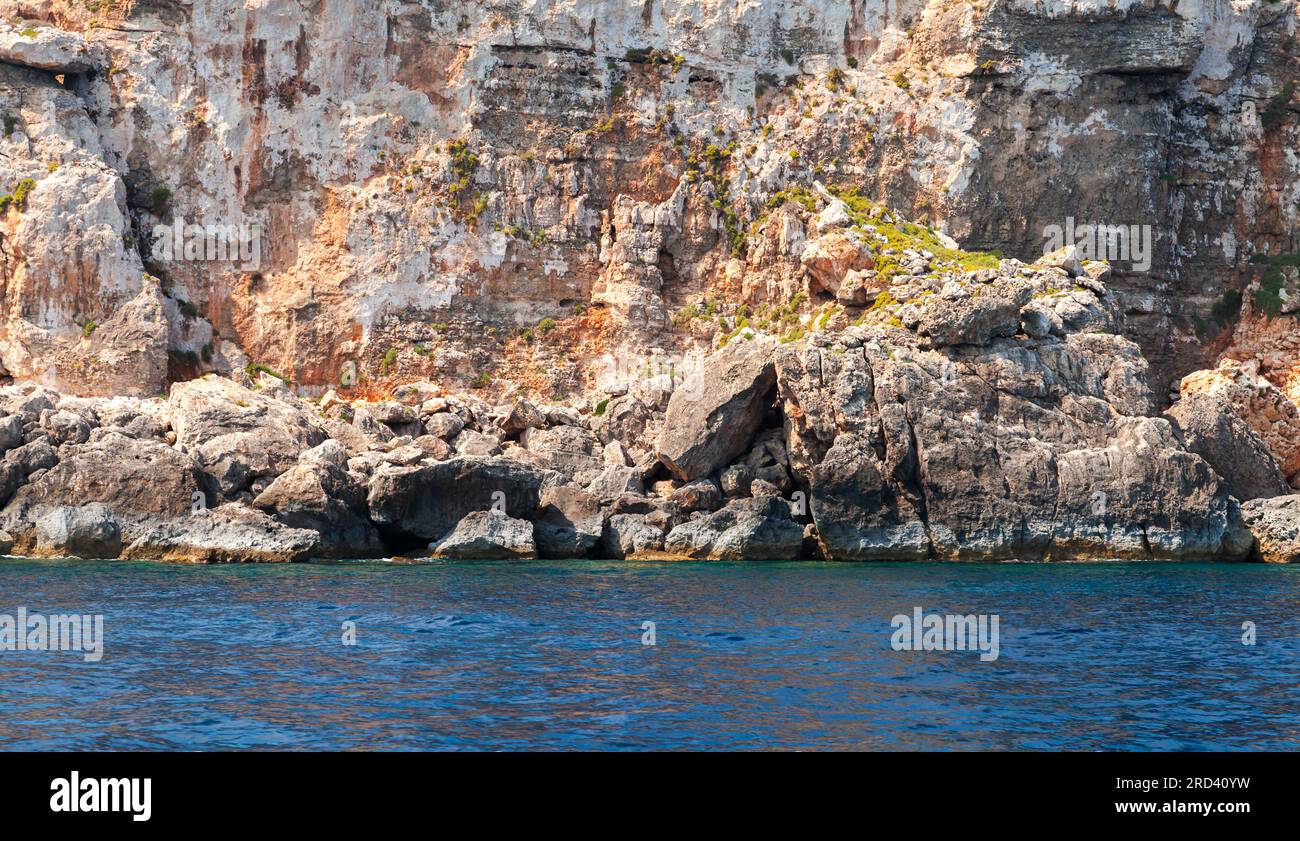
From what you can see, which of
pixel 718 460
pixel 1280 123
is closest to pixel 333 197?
pixel 718 460

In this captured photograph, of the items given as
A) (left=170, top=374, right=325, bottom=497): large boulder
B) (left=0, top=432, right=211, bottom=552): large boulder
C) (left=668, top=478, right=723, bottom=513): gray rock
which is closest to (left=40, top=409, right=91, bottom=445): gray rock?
(left=0, top=432, right=211, bottom=552): large boulder

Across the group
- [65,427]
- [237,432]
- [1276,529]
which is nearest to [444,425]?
[237,432]

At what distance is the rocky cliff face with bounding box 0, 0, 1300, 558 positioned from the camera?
5097 centimetres

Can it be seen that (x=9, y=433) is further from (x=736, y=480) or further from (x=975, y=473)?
(x=975, y=473)

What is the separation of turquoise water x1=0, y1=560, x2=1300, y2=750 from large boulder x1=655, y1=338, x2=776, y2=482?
798 cm

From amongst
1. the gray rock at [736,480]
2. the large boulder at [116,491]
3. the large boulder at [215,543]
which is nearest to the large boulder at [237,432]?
the large boulder at [116,491]

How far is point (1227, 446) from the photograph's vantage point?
4678cm

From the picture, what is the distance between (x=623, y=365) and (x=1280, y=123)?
1061 inches

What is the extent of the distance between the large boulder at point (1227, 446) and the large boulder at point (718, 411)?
12.5 metres

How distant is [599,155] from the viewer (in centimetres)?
5756

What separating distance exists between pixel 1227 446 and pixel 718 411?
1521 cm

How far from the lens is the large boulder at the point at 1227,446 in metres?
46.7
